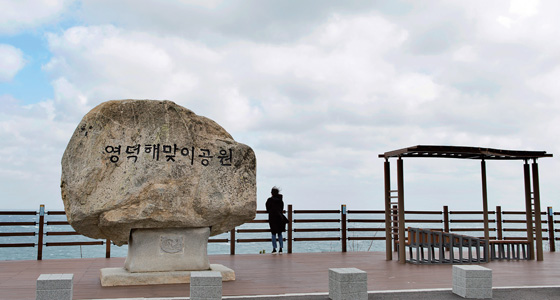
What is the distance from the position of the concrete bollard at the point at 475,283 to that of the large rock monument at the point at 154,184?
10.2ft

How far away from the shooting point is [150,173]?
7.12 m

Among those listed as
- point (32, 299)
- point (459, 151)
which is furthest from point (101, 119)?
point (459, 151)

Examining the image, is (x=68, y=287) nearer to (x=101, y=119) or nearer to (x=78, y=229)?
(x=78, y=229)

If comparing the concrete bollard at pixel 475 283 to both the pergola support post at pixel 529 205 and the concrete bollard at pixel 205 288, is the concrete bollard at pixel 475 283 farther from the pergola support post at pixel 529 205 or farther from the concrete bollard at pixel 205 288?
the pergola support post at pixel 529 205

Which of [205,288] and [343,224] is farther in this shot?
[343,224]

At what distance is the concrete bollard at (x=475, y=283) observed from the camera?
615cm

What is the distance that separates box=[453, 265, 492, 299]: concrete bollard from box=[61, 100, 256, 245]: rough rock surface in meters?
3.12

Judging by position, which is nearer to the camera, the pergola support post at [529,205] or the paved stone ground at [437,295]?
the paved stone ground at [437,295]

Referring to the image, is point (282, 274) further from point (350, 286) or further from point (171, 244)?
point (350, 286)

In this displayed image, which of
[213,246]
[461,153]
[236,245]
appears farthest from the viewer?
[213,246]

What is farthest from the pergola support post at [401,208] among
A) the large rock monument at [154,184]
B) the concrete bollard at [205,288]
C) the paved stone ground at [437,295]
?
the concrete bollard at [205,288]

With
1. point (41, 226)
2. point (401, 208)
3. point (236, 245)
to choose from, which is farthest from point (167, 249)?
point (236, 245)

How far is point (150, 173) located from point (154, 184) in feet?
0.55

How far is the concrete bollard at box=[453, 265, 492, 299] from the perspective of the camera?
6.15 m
